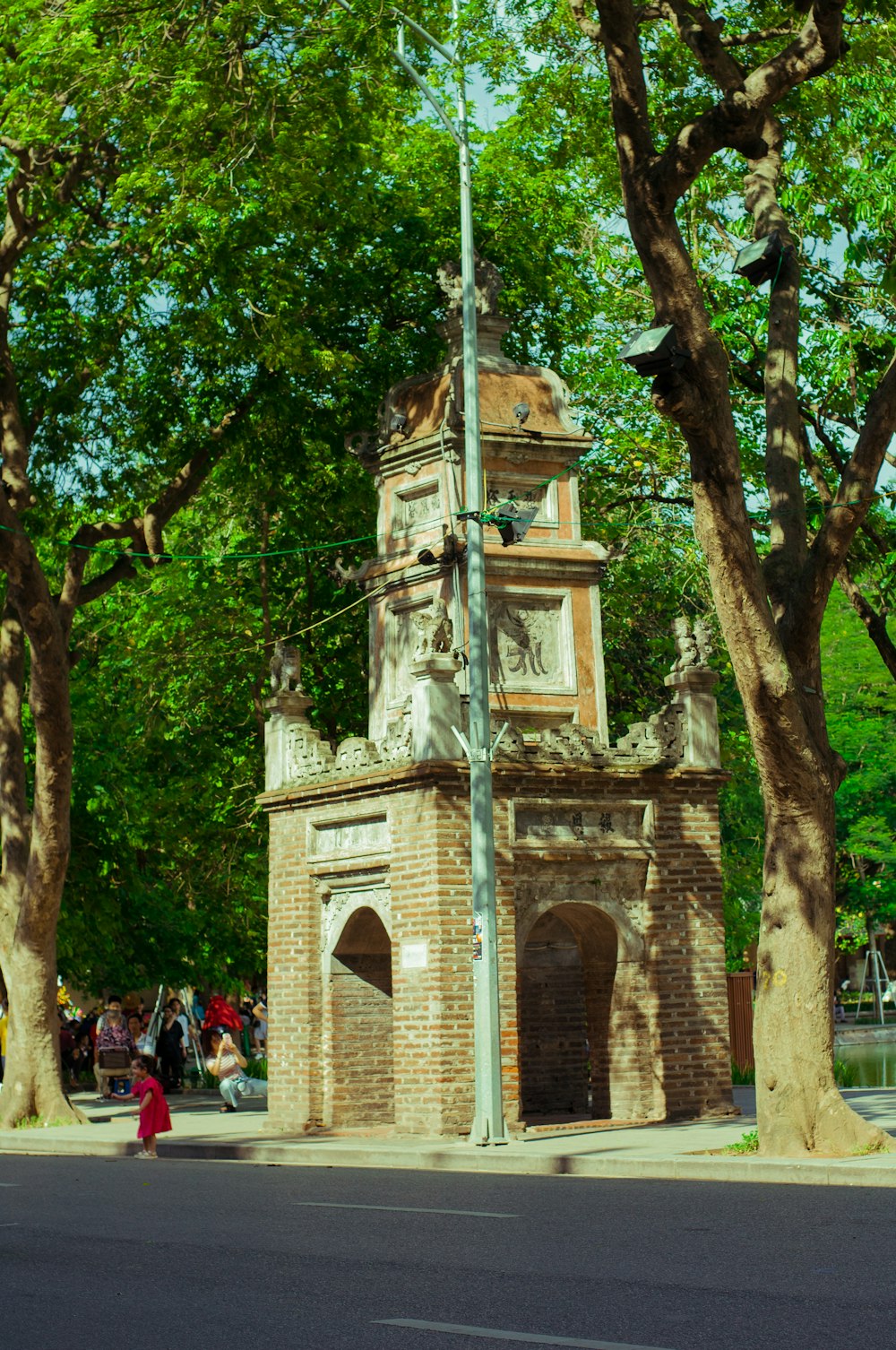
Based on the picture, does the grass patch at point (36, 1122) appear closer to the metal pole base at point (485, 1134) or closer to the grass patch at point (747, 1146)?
the metal pole base at point (485, 1134)

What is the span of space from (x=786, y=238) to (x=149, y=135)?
895 centimetres

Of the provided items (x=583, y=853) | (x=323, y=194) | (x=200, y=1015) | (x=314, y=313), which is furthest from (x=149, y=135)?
(x=200, y=1015)

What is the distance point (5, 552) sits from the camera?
22.6 m

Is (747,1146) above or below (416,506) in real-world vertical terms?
below

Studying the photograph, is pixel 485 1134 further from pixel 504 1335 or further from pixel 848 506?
pixel 504 1335

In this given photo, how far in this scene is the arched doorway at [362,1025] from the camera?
20969 mm

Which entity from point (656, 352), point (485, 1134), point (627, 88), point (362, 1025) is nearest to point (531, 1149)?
point (485, 1134)

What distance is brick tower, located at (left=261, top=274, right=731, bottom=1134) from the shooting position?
1908 centimetres

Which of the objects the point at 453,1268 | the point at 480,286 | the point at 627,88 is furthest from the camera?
the point at 480,286

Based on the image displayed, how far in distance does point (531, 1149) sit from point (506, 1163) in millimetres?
592

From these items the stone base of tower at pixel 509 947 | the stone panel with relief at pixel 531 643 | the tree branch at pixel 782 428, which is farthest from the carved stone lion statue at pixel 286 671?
the tree branch at pixel 782 428

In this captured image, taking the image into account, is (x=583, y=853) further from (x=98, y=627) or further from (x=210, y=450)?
(x=98, y=627)

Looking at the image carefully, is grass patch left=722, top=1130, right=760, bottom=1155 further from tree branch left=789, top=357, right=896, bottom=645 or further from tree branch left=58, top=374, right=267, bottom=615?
tree branch left=58, top=374, right=267, bottom=615

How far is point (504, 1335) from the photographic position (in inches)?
284
